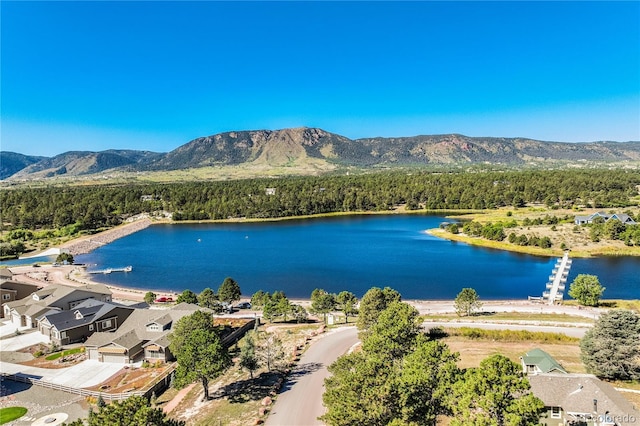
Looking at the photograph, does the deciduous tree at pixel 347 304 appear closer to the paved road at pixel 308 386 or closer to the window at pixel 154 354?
the paved road at pixel 308 386

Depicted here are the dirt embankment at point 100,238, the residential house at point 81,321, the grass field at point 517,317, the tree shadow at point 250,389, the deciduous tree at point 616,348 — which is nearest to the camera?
the deciduous tree at point 616,348

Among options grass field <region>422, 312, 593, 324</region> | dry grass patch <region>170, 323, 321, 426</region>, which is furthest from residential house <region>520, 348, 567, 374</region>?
dry grass patch <region>170, 323, 321, 426</region>

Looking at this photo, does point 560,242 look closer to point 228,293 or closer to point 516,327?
point 516,327

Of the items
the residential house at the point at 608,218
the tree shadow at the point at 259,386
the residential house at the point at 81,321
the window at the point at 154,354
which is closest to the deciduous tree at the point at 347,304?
the tree shadow at the point at 259,386

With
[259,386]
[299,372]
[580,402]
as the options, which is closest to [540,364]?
[580,402]

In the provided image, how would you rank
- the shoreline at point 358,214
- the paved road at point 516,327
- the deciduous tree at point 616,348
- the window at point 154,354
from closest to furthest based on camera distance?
the deciduous tree at point 616,348 < the window at point 154,354 < the paved road at point 516,327 < the shoreline at point 358,214

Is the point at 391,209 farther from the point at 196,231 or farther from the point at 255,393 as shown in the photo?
the point at 255,393

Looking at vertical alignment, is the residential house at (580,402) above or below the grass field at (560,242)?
above

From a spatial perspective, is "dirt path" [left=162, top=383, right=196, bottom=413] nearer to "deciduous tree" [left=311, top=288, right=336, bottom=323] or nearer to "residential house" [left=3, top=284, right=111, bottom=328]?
"deciduous tree" [left=311, top=288, right=336, bottom=323]
